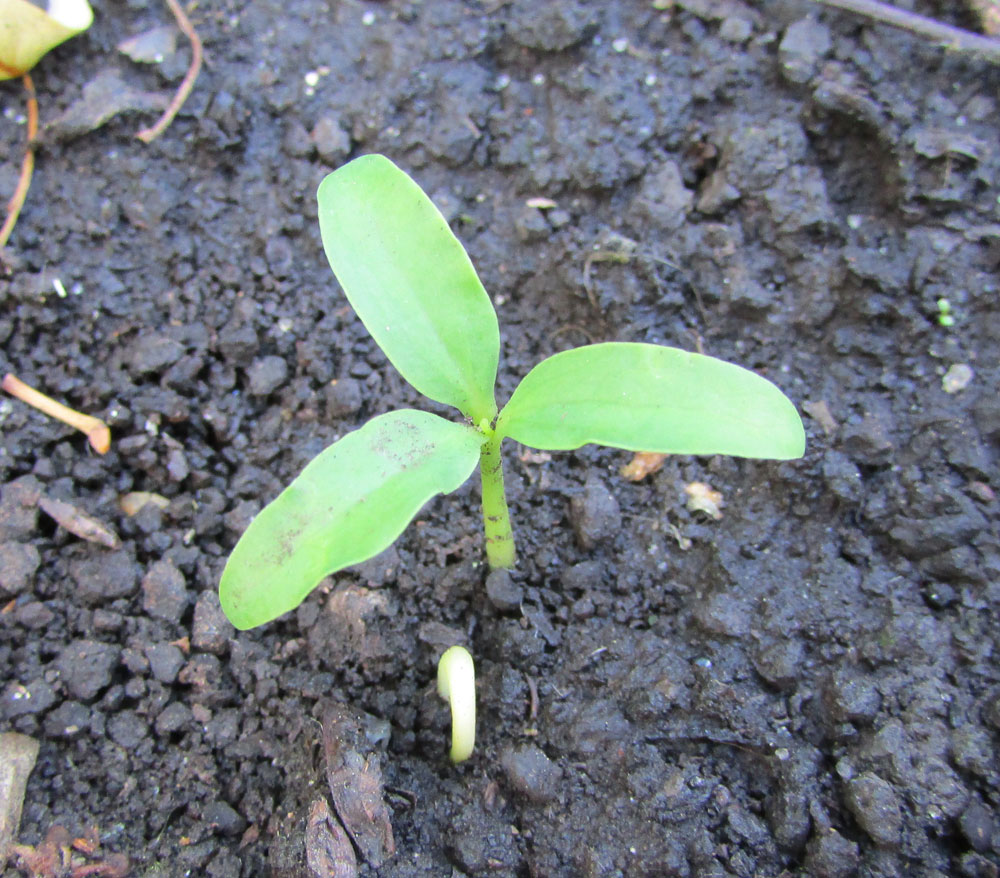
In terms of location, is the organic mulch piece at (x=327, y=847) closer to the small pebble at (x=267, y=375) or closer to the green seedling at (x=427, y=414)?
the green seedling at (x=427, y=414)

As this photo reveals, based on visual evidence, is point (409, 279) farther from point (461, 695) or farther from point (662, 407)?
point (461, 695)

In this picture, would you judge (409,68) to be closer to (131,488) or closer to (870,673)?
(131,488)

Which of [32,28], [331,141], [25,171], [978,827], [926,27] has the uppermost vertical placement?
[32,28]

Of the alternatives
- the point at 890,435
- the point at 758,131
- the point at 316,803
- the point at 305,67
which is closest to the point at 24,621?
the point at 316,803

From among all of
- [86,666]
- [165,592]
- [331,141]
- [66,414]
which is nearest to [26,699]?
[86,666]

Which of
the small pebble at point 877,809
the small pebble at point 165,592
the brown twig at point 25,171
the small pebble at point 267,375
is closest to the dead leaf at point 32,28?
the brown twig at point 25,171

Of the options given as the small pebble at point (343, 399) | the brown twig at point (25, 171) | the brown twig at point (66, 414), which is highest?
the brown twig at point (25, 171)

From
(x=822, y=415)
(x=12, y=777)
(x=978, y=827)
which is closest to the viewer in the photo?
(x=978, y=827)
